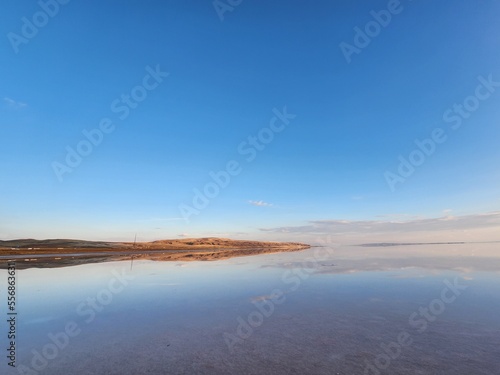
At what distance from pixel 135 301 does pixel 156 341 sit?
5.20 metres

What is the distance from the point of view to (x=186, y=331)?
7418 millimetres

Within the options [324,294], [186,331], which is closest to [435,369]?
[186,331]

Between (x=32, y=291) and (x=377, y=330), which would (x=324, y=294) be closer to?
(x=377, y=330)

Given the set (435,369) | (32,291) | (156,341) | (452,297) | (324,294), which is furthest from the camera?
(32,291)

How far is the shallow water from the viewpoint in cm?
540

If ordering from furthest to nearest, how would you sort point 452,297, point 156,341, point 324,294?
point 324,294 < point 452,297 < point 156,341
